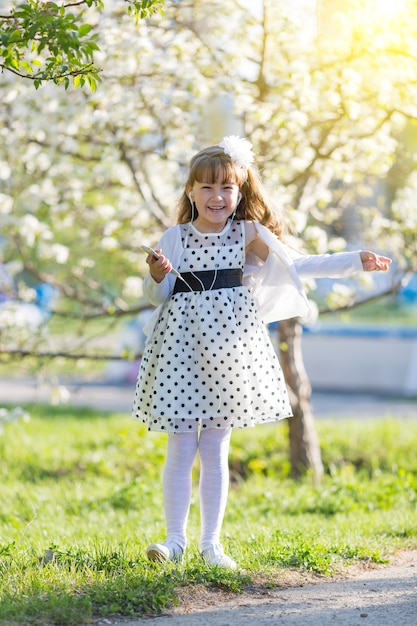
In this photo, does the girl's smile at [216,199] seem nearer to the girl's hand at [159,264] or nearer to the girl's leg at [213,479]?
the girl's hand at [159,264]

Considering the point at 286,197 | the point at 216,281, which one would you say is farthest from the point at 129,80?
the point at 216,281

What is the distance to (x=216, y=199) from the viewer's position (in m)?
3.75

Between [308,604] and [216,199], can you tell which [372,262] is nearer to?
[216,199]

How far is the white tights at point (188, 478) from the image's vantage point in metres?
3.66

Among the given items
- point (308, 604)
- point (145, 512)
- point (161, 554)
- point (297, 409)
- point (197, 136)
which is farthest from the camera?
point (297, 409)

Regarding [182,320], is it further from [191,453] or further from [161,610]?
[161,610]

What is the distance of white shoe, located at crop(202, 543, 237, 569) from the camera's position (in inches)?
139

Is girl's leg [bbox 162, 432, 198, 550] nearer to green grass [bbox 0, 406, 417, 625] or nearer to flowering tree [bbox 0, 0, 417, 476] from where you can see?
green grass [bbox 0, 406, 417, 625]

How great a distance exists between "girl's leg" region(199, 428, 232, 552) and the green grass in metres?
0.13

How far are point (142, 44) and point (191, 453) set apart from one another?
8.01 feet

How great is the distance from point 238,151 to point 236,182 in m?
0.12

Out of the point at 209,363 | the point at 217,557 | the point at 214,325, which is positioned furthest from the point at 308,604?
the point at 214,325

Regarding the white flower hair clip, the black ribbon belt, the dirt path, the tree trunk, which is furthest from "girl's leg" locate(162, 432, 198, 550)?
the tree trunk

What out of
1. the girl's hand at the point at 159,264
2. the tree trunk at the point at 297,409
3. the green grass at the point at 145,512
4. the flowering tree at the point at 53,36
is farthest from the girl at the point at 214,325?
the tree trunk at the point at 297,409
